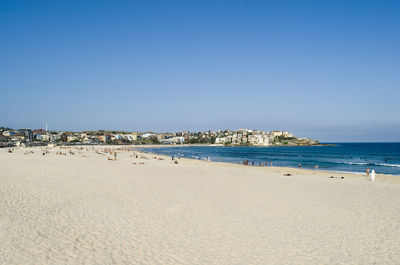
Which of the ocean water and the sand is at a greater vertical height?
the sand

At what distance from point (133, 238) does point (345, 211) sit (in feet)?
26.9

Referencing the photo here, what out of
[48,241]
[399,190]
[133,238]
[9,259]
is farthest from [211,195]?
[399,190]

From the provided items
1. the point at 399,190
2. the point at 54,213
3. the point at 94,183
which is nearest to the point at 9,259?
the point at 54,213

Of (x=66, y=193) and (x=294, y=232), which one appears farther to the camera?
(x=66, y=193)

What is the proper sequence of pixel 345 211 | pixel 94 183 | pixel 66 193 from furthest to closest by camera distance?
pixel 94 183, pixel 66 193, pixel 345 211

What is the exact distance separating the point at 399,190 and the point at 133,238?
16195 mm

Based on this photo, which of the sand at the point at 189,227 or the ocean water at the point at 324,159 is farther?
the ocean water at the point at 324,159

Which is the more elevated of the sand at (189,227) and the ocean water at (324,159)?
the sand at (189,227)

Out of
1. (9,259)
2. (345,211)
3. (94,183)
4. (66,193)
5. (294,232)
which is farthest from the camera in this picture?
(94,183)

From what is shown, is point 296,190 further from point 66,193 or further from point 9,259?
point 9,259

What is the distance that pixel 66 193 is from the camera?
1239cm

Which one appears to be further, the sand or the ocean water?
the ocean water

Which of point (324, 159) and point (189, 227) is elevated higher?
point (189, 227)

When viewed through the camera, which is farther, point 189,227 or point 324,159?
point 324,159
